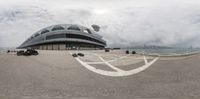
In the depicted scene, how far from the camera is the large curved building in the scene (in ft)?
205

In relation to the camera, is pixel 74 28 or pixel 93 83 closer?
pixel 93 83

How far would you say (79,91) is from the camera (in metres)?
10.6

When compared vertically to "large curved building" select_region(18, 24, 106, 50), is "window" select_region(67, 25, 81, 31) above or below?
above

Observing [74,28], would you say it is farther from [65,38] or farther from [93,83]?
[93,83]

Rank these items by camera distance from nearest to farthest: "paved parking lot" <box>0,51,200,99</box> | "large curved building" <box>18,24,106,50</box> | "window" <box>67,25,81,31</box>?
1. "paved parking lot" <box>0,51,200,99</box>
2. "large curved building" <box>18,24,106,50</box>
3. "window" <box>67,25,81,31</box>

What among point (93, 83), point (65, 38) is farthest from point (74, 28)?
point (93, 83)

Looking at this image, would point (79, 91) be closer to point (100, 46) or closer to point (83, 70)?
point (83, 70)

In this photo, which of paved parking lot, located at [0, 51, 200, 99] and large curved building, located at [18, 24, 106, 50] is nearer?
paved parking lot, located at [0, 51, 200, 99]

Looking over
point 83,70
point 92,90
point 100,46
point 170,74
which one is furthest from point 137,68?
point 100,46

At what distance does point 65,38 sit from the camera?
61.8m

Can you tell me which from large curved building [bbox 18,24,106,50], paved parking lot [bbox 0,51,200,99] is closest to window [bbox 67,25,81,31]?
large curved building [bbox 18,24,106,50]

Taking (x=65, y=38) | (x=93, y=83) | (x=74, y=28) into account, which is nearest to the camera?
(x=93, y=83)

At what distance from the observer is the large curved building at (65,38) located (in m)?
62.3

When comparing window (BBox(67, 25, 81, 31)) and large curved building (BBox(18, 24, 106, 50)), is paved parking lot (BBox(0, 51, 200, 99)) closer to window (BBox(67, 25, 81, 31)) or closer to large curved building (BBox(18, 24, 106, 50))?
large curved building (BBox(18, 24, 106, 50))
